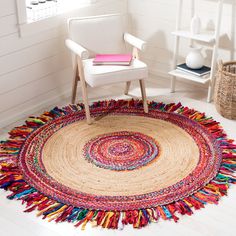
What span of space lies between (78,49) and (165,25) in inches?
41.5

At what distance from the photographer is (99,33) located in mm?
3426

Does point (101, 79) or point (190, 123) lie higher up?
point (101, 79)

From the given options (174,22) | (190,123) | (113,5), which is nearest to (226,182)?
(190,123)

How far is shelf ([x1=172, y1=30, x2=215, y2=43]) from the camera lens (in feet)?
11.0

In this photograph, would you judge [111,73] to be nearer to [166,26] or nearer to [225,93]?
[225,93]

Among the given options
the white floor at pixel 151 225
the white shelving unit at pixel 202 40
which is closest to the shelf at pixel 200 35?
the white shelving unit at pixel 202 40

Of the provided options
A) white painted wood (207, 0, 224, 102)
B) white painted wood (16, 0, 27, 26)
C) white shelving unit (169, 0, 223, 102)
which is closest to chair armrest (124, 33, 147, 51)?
white shelving unit (169, 0, 223, 102)

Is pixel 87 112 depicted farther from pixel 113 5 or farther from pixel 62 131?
pixel 113 5

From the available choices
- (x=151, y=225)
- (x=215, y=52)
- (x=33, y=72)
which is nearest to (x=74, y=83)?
(x=33, y=72)

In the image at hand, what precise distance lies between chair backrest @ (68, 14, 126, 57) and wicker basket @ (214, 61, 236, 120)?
2.76 feet

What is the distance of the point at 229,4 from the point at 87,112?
1366mm

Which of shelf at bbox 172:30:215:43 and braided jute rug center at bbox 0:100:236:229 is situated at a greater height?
shelf at bbox 172:30:215:43

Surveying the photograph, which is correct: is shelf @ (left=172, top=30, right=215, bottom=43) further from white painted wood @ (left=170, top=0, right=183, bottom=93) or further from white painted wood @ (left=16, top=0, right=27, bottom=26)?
white painted wood @ (left=16, top=0, right=27, bottom=26)

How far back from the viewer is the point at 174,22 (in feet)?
12.4
